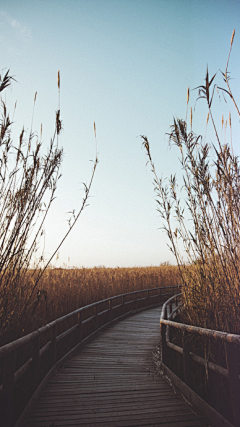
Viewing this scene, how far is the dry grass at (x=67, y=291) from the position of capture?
291 centimetres

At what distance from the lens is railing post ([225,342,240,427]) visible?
6.30ft

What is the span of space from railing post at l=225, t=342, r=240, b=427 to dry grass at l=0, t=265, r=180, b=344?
157 cm

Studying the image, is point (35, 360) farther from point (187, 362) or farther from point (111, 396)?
point (187, 362)

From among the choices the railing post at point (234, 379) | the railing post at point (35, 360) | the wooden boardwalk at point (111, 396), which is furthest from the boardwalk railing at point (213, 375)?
the railing post at point (35, 360)

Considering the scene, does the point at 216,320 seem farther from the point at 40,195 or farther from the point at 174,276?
the point at 174,276

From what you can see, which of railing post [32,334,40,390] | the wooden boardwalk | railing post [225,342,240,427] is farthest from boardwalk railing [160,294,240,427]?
railing post [32,334,40,390]

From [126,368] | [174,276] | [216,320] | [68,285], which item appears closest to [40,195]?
[216,320]

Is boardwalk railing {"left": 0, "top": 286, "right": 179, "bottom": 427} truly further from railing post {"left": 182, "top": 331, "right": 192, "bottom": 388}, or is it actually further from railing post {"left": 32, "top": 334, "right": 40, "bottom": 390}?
railing post {"left": 182, "top": 331, "right": 192, "bottom": 388}

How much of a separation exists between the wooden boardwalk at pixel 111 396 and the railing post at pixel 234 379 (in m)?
0.56

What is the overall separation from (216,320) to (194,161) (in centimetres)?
164

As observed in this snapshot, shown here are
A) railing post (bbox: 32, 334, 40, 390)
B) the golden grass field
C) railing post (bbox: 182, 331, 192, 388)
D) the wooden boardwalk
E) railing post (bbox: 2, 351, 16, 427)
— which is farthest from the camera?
the golden grass field

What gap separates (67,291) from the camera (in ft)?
20.2

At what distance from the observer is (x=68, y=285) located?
21.1 feet

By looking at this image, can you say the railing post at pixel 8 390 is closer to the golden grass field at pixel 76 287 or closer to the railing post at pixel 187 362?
the golden grass field at pixel 76 287
